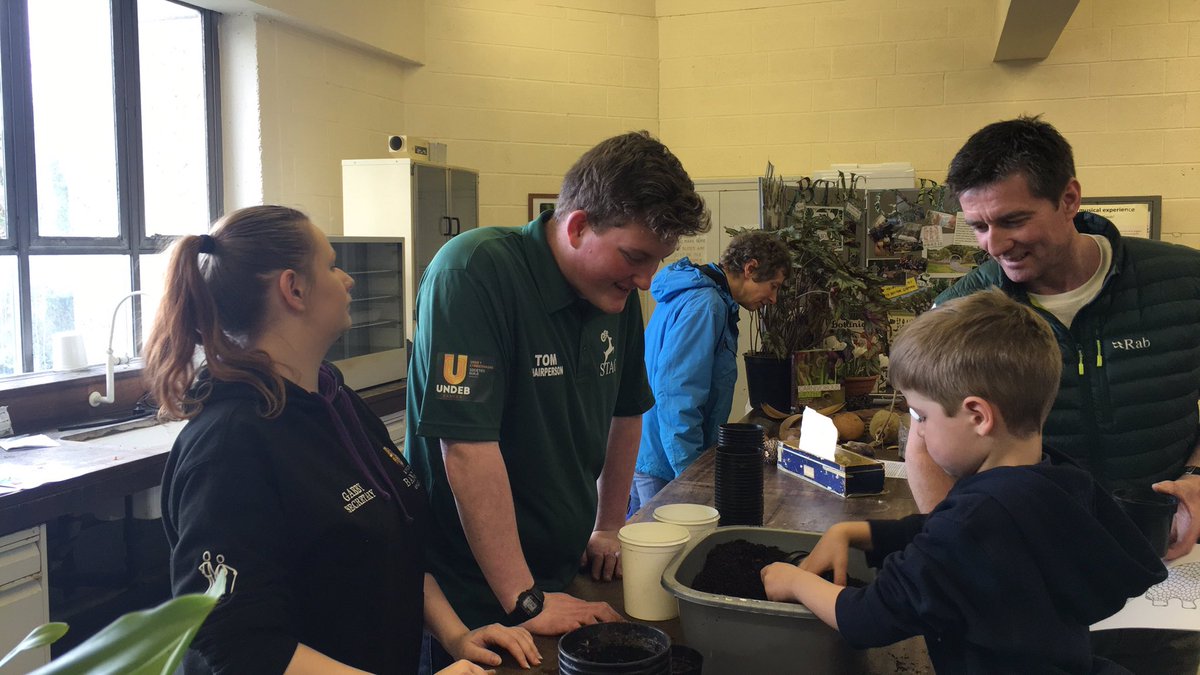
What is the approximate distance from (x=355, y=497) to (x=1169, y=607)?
1214 millimetres

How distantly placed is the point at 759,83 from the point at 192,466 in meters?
5.08

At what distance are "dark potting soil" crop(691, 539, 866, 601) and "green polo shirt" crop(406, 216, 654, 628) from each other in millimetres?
355

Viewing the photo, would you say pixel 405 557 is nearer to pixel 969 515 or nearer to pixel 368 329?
pixel 969 515

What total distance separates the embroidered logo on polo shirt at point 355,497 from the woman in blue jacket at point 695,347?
1.66 m

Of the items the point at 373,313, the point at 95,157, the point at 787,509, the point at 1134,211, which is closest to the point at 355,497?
the point at 787,509

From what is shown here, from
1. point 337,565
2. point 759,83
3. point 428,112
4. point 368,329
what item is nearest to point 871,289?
point 337,565

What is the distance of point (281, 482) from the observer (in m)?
1.14

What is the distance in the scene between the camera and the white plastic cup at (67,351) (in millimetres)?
3449

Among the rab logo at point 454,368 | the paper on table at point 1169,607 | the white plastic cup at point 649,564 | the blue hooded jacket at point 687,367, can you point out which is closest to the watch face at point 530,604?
the white plastic cup at point 649,564

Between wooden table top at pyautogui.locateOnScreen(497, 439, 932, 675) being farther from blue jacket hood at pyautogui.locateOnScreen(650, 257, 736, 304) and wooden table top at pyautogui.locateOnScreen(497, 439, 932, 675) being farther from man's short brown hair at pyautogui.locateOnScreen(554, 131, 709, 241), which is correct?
blue jacket hood at pyautogui.locateOnScreen(650, 257, 736, 304)

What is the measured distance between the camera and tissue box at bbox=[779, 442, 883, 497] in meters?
2.00

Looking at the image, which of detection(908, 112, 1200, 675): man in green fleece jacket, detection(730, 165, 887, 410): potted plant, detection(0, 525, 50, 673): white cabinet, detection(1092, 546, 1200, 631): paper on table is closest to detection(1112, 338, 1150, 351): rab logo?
detection(908, 112, 1200, 675): man in green fleece jacket

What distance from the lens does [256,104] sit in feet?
14.5

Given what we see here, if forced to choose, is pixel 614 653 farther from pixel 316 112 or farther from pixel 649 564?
pixel 316 112
